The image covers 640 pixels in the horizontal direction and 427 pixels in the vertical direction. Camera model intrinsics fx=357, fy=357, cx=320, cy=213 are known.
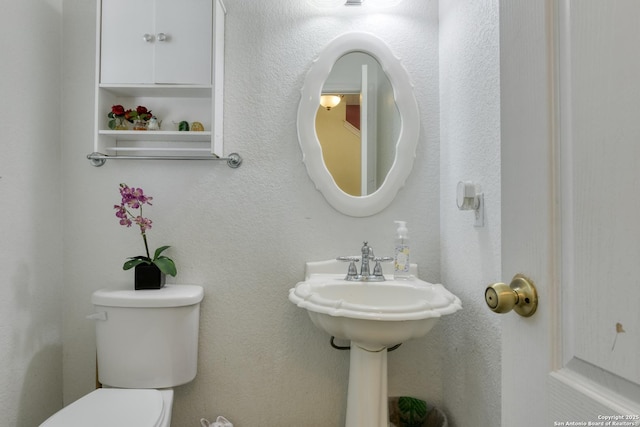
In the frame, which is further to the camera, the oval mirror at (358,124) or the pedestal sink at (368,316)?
the oval mirror at (358,124)

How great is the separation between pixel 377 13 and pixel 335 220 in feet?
2.93

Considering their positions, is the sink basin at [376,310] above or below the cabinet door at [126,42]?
below

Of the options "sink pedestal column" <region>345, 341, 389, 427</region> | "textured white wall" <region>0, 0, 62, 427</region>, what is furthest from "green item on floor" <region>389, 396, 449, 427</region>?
"textured white wall" <region>0, 0, 62, 427</region>

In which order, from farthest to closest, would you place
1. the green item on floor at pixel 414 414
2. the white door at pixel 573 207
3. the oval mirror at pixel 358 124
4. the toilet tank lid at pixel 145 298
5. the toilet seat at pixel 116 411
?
the oval mirror at pixel 358 124 < the green item on floor at pixel 414 414 < the toilet tank lid at pixel 145 298 < the toilet seat at pixel 116 411 < the white door at pixel 573 207

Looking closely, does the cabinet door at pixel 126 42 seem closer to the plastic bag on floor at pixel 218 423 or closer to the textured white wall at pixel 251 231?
the textured white wall at pixel 251 231

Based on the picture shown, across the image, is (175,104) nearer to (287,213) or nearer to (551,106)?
(287,213)

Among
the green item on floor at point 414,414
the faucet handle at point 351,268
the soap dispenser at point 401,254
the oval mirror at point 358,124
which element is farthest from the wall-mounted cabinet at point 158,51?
the green item on floor at point 414,414

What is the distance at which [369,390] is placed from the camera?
3.83ft

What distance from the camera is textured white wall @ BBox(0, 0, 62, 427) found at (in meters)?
1.21

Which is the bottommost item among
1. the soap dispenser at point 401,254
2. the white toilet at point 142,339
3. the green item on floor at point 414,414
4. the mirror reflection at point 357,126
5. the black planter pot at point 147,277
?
the green item on floor at point 414,414

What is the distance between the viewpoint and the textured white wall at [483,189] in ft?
3.49

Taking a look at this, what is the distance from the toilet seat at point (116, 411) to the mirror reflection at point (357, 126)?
1005 mm

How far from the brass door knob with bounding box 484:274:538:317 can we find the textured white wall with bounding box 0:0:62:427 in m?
1.48

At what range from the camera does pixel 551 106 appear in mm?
465
